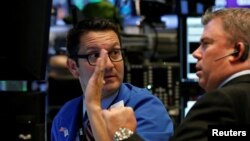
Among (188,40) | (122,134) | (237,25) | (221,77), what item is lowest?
(188,40)

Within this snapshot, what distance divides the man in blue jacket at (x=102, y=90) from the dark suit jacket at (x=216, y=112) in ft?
1.23

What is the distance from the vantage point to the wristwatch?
159 cm

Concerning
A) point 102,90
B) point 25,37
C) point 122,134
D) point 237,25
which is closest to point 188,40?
point 25,37

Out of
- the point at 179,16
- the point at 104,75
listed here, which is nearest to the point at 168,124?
the point at 104,75

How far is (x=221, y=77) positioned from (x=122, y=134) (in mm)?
355

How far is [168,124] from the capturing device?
6.48 ft

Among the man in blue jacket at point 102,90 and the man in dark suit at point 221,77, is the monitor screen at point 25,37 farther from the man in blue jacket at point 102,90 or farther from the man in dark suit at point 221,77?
the man in dark suit at point 221,77

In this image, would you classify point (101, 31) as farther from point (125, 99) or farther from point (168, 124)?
point (168, 124)

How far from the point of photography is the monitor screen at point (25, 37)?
237cm

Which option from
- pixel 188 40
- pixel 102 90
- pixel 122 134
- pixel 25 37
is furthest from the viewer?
pixel 188 40

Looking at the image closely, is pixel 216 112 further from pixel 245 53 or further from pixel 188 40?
pixel 188 40

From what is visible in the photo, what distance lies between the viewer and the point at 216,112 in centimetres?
149

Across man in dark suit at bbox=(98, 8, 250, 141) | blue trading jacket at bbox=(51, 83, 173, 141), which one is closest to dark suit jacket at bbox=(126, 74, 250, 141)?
man in dark suit at bbox=(98, 8, 250, 141)

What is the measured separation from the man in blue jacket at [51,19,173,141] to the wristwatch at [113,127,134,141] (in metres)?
0.22
